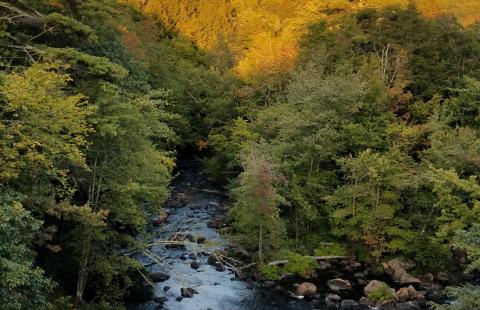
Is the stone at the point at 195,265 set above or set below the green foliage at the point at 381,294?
above

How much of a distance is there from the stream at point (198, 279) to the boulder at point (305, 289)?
64 cm

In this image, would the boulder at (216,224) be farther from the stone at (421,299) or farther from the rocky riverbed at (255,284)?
the stone at (421,299)

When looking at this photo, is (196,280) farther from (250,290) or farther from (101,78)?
(101,78)

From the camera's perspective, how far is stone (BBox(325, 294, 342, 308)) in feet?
72.0

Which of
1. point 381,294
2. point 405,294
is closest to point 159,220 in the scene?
point 381,294

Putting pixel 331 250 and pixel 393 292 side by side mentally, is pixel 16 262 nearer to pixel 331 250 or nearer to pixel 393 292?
pixel 393 292

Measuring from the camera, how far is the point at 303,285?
23203mm

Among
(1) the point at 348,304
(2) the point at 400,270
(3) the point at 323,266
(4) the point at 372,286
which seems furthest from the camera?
(3) the point at 323,266

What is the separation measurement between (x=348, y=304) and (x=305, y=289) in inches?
85.8

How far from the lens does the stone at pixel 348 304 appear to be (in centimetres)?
2180

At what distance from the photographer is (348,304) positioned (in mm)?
22000

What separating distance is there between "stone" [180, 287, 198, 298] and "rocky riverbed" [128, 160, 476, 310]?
0.16 feet

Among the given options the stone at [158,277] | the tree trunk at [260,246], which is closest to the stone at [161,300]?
the stone at [158,277]

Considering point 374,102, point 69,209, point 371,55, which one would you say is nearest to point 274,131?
point 374,102
